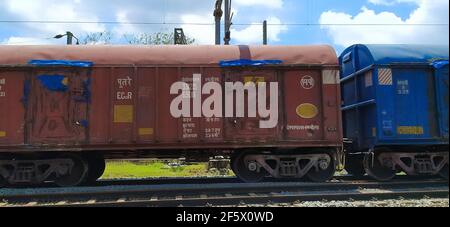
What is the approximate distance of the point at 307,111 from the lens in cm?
1054

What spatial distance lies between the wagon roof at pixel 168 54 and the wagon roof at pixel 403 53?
1.08m

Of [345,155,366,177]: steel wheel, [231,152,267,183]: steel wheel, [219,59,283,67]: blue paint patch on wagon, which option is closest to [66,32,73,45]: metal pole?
[219,59,283,67]: blue paint patch on wagon

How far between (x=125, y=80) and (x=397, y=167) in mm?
6840

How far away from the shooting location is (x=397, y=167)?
1077 centimetres

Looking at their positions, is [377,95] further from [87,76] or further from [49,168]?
[49,168]

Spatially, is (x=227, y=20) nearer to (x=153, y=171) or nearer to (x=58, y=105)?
(x=153, y=171)

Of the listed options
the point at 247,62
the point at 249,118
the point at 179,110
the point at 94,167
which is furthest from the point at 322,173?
the point at 94,167

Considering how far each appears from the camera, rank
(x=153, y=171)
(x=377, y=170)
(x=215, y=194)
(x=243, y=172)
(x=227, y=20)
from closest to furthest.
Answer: (x=215, y=194), (x=243, y=172), (x=377, y=170), (x=153, y=171), (x=227, y=20)

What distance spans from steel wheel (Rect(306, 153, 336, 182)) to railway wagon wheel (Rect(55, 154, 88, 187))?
17.4 ft

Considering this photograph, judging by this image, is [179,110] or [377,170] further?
[377,170]

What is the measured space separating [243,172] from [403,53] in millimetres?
4939

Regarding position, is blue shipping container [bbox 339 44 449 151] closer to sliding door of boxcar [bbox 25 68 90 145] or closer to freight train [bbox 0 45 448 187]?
freight train [bbox 0 45 448 187]

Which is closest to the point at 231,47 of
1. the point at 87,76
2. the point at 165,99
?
the point at 165,99
